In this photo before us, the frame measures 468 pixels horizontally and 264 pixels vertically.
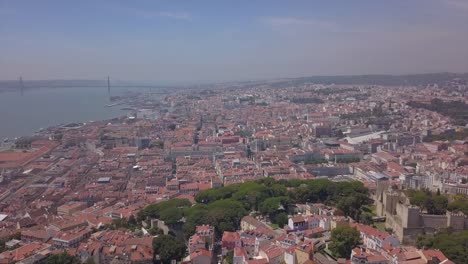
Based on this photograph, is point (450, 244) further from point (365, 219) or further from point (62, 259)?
point (62, 259)

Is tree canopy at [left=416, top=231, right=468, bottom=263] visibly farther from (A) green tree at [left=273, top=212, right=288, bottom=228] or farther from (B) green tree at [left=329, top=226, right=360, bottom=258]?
(A) green tree at [left=273, top=212, right=288, bottom=228]

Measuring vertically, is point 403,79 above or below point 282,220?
above

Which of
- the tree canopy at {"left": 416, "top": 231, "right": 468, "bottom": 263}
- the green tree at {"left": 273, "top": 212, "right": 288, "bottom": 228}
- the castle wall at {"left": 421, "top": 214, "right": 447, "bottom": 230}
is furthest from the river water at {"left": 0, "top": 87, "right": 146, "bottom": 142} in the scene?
the tree canopy at {"left": 416, "top": 231, "right": 468, "bottom": 263}

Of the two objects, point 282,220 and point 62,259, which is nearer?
point 62,259

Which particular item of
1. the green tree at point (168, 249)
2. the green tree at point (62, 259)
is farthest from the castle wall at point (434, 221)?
the green tree at point (62, 259)

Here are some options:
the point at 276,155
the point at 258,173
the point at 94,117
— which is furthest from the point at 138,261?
the point at 94,117

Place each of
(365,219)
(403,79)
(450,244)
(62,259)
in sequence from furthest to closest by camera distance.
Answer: (403,79)
(365,219)
(62,259)
(450,244)

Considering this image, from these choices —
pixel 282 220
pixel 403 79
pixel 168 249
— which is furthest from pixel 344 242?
pixel 403 79
